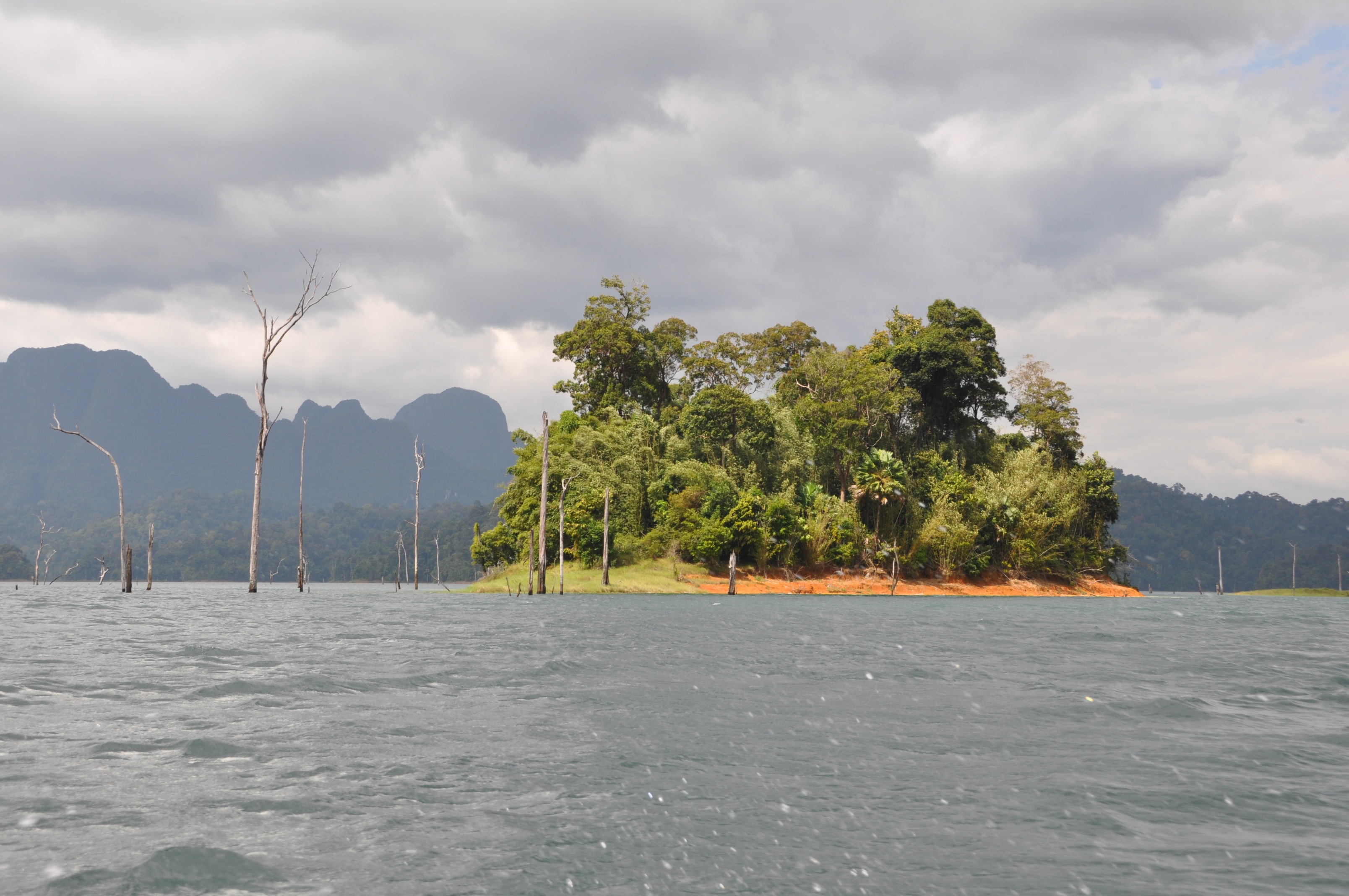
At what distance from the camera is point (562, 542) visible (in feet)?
156

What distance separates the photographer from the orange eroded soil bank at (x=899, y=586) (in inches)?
2199

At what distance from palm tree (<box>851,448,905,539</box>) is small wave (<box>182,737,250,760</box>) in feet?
176

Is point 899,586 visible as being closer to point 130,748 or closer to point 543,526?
point 543,526

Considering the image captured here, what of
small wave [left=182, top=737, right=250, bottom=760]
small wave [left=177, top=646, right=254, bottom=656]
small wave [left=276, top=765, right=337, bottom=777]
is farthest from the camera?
small wave [left=177, top=646, right=254, bottom=656]

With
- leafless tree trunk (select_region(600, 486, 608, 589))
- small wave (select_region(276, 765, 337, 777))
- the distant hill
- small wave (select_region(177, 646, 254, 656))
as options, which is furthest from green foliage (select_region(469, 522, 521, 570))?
the distant hill

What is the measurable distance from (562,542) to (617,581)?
8.09 metres

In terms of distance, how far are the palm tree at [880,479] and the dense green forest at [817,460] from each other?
0.52 ft

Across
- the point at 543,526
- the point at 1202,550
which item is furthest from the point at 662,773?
the point at 1202,550

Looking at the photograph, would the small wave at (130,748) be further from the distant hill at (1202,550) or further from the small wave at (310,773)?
the distant hill at (1202,550)

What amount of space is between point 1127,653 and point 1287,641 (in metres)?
7.46

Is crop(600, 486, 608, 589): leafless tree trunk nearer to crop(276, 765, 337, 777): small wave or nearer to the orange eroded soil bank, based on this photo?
the orange eroded soil bank

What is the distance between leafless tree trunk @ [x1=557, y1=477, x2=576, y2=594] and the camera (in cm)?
4772

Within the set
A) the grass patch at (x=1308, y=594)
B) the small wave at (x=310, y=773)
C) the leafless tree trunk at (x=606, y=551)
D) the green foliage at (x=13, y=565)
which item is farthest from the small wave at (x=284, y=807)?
the green foliage at (x=13, y=565)

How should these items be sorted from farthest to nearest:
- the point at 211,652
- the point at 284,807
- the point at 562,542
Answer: the point at 562,542 < the point at 211,652 < the point at 284,807
